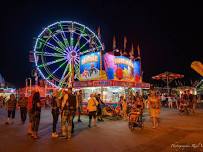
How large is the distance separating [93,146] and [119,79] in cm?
1517

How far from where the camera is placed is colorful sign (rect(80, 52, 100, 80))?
23.9m

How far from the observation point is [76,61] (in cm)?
3147

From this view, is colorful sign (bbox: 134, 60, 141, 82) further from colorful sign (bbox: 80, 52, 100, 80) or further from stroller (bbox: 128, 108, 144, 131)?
stroller (bbox: 128, 108, 144, 131)

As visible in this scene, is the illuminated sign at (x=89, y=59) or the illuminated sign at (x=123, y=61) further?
the illuminated sign at (x=123, y=61)

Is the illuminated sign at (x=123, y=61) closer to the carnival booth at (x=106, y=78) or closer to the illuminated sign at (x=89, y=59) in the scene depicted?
the carnival booth at (x=106, y=78)

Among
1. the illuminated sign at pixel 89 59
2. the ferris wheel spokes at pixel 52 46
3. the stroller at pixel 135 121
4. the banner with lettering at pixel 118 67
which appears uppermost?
the ferris wheel spokes at pixel 52 46

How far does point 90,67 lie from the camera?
972 inches

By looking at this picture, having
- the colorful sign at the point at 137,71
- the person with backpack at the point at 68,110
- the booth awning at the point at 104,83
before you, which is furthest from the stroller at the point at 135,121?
the colorful sign at the point at 137,71

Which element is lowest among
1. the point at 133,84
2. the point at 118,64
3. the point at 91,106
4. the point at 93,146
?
the point at 93,146

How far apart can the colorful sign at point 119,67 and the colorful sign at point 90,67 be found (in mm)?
737

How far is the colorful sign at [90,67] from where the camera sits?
23942 mm

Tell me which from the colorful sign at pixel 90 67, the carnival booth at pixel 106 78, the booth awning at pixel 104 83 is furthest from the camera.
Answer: the colorful sign at pixel 90 67

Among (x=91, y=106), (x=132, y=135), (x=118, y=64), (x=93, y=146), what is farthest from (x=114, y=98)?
(x=93, y=146)

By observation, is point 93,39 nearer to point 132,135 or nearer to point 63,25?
point 63,25
